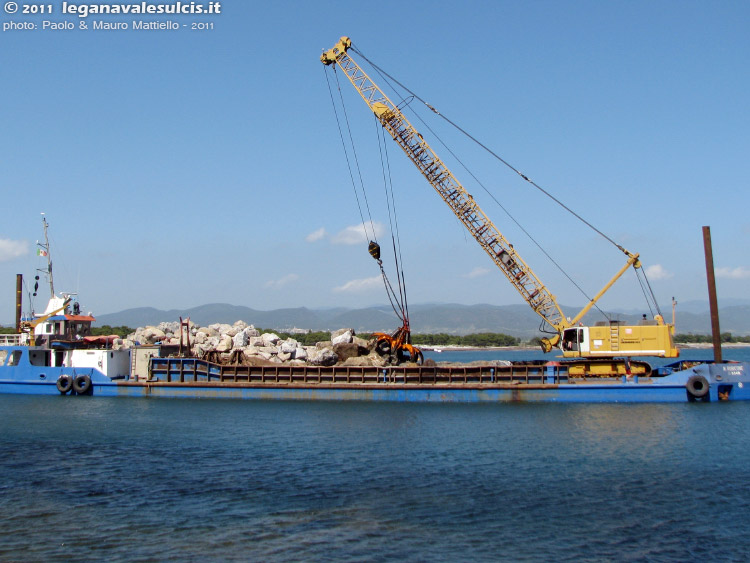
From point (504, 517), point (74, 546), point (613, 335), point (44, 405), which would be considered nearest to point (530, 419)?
point (613, 335)

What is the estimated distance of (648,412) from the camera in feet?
88.3

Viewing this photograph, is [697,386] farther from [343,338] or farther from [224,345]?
[224,345]

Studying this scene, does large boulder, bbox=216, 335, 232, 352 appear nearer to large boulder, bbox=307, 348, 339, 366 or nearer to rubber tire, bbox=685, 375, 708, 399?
large boulder, bbox=307, 348, 339, 366

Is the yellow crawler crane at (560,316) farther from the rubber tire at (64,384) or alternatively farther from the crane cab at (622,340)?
the rubber tire at (64,384)

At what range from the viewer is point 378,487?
51.0ft

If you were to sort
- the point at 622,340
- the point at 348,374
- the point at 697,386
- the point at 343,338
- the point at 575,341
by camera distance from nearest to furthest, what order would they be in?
the point at 697,386
the point at 622,340
the point at 575,341
the point at 348,374
the point at 343,338

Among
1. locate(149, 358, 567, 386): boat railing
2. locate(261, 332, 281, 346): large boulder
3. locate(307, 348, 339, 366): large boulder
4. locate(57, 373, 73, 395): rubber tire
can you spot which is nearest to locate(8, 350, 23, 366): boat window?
locate(57, 373, 73, 395): rubber tire

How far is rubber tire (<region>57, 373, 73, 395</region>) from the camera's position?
110 feet

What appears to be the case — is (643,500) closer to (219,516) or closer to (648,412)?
(219,516)

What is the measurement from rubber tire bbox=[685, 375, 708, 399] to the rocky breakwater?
1474cm

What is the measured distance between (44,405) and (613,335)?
25.9 m

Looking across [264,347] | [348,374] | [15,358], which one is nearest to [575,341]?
[348,374]

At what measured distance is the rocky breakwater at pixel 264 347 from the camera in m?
39.1

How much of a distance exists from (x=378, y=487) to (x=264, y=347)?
96.7ft
